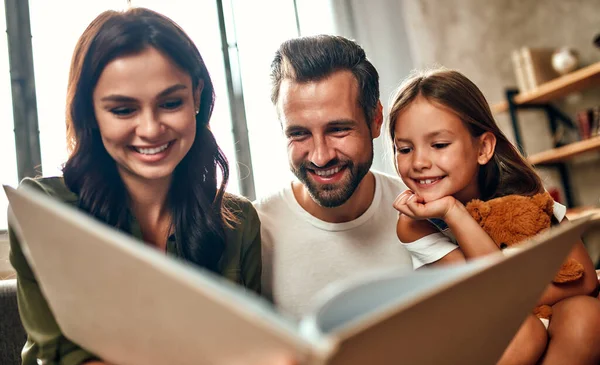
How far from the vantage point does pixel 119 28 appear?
3.32 feet

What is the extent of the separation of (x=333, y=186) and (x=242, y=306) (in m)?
0.94

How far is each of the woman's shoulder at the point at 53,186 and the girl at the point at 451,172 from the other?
2.23 feet

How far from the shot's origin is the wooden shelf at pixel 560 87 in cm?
307

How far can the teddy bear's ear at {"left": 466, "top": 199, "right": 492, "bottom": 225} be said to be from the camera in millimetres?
1240

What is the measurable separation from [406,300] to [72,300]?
0.37 m

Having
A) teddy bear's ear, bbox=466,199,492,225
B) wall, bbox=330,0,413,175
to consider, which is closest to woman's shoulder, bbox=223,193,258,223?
teddy bear's ear, bbox=466,199,492,225

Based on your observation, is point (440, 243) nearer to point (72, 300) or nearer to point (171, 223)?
point (171, 223)

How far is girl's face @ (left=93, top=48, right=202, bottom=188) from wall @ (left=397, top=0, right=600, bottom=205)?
8.64 ft


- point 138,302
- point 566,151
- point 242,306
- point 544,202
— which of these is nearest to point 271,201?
point 544,202

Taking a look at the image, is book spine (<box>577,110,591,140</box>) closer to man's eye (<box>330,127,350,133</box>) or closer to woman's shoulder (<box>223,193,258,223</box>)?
man's eye (<box>330,127,350,133</box>)

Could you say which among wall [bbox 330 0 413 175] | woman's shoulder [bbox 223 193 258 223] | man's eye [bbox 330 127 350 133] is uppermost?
wall [bbox 330 0 413 175]

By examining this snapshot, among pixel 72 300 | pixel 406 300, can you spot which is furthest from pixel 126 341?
pixel 406 300

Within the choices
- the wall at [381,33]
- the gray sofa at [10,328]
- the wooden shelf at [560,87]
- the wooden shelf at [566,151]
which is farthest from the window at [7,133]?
the wooden shelf at [560,87]

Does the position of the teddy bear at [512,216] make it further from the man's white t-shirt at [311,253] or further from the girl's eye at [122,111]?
the girl's eye at [122,111]
